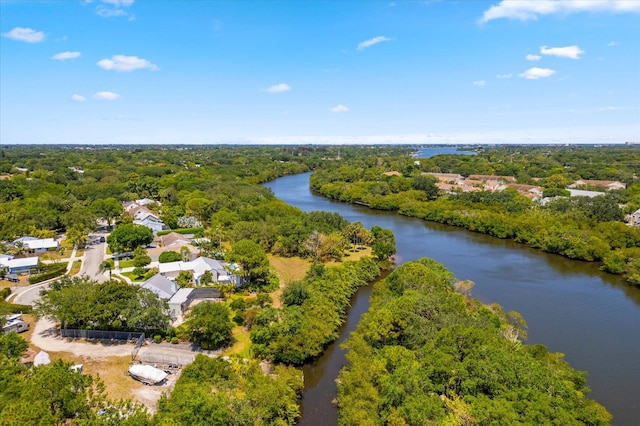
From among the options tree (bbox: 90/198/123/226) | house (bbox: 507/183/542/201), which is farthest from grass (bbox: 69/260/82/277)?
house (bbox: 507/183/542/201)

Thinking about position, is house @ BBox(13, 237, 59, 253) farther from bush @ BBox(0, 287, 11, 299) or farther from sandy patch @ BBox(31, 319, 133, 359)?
sandy patch @ BBox(31, 319, 133, 359)

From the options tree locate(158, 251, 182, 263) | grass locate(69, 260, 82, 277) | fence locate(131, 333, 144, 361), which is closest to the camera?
fence locate(131, 333, 144, 361)

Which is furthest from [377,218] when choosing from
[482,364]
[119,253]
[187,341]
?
[482,364]

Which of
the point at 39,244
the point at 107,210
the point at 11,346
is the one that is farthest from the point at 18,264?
the point at 11,346

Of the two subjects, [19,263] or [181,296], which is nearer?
[181,296]

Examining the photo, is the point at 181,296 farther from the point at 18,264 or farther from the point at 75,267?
the point at 18,264

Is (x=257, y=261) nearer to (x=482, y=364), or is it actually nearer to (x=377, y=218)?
(x=482, y=364)

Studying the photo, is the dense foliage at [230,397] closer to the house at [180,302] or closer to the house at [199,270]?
the house at [180,302]
